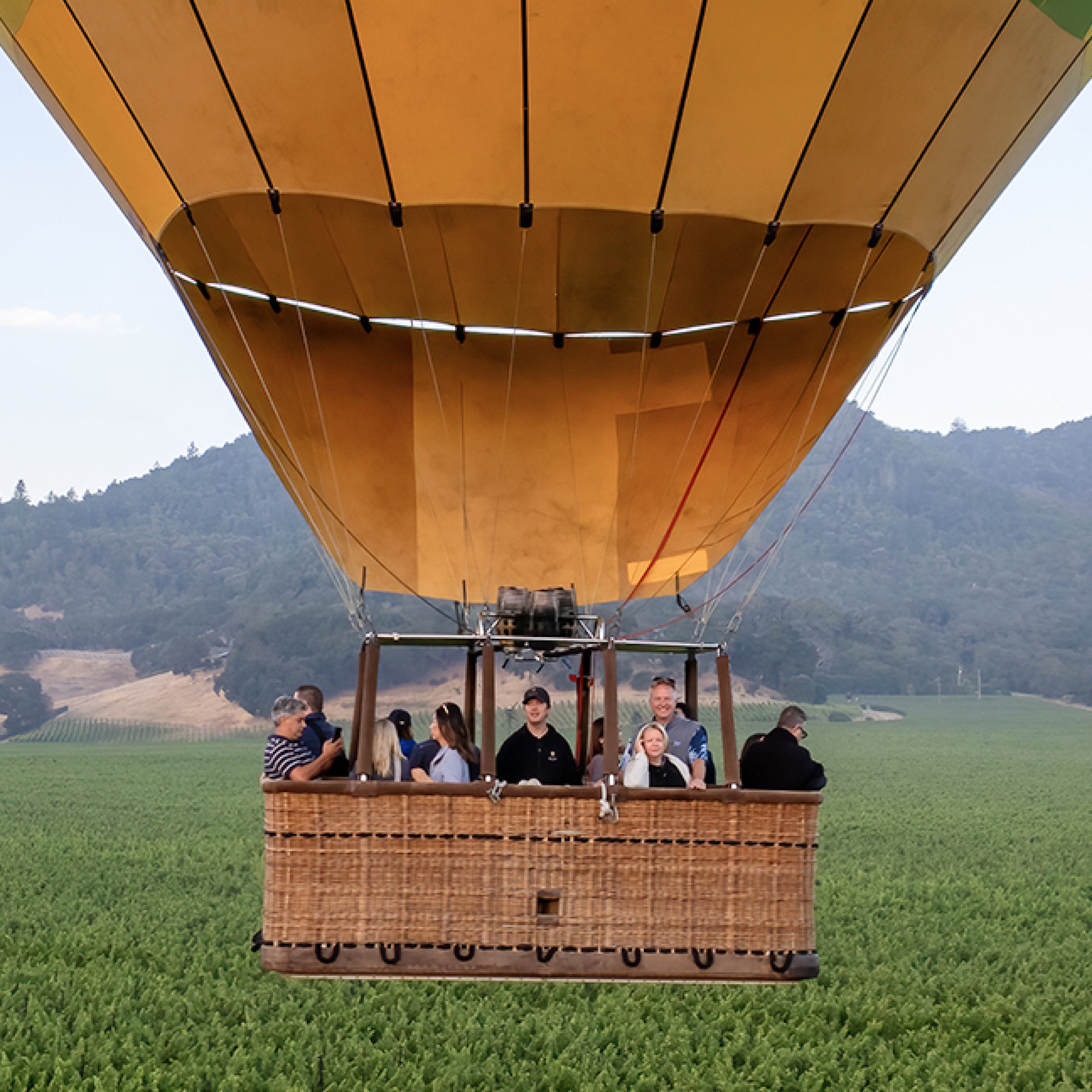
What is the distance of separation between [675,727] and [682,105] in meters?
3.48

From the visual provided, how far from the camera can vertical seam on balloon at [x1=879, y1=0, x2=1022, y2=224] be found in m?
6.05

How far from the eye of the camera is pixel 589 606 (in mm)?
9664

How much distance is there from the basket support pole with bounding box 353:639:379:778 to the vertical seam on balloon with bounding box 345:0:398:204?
2311mm

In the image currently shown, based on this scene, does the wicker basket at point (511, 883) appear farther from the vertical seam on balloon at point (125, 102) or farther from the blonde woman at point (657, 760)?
the vertical seam on balloon at point (125, 102)

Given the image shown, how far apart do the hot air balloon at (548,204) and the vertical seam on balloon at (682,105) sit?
1 cm

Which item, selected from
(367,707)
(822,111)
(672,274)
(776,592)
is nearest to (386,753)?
(367,707)

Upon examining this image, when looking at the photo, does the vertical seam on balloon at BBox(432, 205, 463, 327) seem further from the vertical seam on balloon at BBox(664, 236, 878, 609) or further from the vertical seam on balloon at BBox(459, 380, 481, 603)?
the vertical seam on balloon at BBox(664, 236, 878, 609)

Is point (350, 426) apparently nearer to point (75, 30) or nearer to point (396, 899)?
point (75, 30)

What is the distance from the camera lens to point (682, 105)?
5820mm

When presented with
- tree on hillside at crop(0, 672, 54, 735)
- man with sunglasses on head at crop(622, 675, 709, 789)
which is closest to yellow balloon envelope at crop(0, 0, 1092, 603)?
man with sunglasses on head at crop(622, 675, 709, 789)

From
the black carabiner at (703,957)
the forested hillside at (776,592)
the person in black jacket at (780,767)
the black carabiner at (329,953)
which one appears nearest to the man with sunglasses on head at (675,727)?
the person in black jacket at (780,767)

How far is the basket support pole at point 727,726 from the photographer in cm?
620

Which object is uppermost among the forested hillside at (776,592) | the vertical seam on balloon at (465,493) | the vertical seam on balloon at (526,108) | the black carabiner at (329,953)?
the forested hillside at (776,592)

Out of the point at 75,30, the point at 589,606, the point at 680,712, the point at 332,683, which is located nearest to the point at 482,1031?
the point at 680,712
